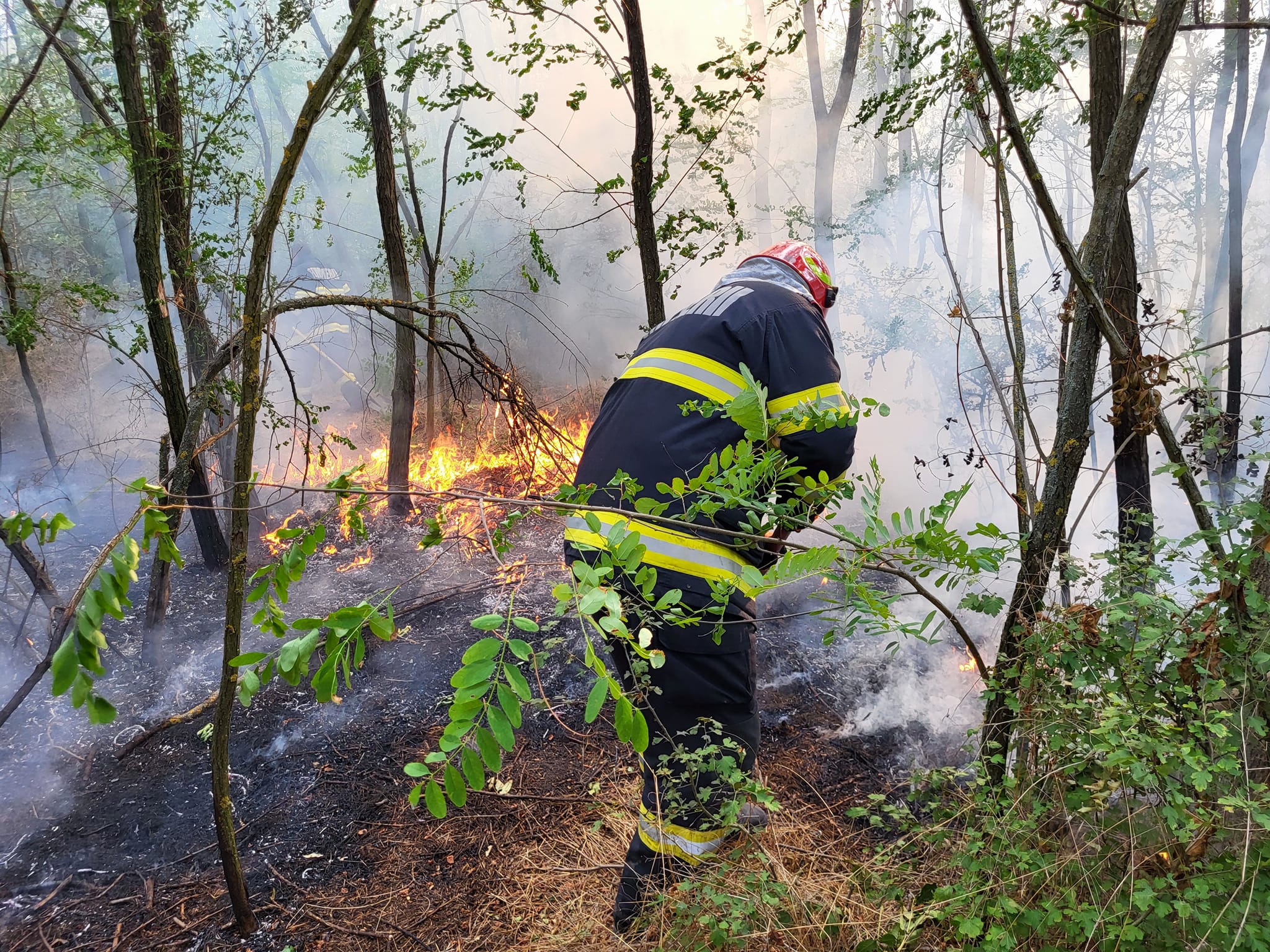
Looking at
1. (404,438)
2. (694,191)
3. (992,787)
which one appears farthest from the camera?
(694,191)

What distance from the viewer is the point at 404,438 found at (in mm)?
7227

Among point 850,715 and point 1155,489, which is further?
point 1155,489

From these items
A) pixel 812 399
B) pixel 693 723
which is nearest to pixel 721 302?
pixel 812 399

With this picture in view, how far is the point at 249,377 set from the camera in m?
2.18

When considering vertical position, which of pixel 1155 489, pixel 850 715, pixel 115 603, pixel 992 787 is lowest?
pixel 1155 489

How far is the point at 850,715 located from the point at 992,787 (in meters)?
2.15

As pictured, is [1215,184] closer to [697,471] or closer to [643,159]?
[643,159]

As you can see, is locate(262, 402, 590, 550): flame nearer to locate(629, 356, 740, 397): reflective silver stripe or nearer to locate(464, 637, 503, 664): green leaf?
locate(629, 356, 740, 397): reflective silver stripe

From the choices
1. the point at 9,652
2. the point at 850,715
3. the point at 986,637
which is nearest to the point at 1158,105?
the point at 986,637

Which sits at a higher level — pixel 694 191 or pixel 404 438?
pixel 694 191

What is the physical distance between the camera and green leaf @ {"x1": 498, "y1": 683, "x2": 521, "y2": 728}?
872 millimetres

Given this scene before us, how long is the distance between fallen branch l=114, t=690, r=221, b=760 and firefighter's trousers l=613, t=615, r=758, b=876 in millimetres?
A: 2732

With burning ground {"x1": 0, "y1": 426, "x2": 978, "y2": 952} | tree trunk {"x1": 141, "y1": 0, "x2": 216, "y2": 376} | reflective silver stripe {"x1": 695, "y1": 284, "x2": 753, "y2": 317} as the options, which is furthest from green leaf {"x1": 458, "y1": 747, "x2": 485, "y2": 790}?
tree trunk {"x1": 141, "y1": 0, "x2": 216, "y2": 376}

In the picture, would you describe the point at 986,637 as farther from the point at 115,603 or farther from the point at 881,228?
the point at 881,228
